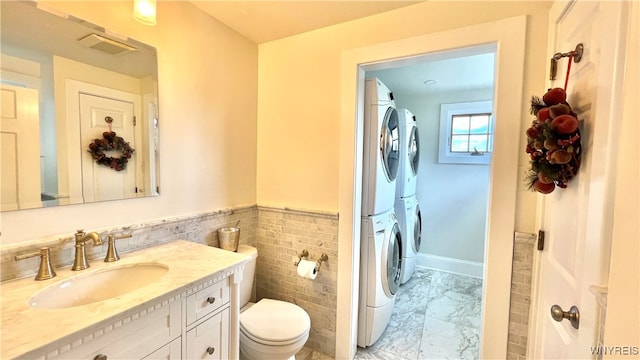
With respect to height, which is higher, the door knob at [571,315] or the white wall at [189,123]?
the white wall at [189,123]

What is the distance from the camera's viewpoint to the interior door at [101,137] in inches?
47.6

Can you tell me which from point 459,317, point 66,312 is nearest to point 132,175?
point 66,312

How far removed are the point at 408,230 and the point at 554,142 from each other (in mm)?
2111

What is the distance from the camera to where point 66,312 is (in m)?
0.82

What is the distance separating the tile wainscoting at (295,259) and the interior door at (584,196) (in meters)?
1.14

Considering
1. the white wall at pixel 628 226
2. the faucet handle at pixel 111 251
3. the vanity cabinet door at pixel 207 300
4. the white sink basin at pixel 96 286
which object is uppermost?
the white wall at pixel 628 226

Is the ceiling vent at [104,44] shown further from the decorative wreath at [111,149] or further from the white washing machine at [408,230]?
the white washing machine at [408,230]

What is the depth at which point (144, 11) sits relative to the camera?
1.23m

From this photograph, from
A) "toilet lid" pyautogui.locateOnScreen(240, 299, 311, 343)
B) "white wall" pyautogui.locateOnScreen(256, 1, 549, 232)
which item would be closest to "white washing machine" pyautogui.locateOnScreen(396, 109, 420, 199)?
"white wall" pyautogui.locateOnScreen(256, 1, 549, 232)

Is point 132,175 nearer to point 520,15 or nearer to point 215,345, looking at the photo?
point 215,345

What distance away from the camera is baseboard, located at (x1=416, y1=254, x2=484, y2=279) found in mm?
3246

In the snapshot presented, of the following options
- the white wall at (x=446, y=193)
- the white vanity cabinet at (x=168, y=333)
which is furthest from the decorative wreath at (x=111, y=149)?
the white wall at (x=446, y=193)

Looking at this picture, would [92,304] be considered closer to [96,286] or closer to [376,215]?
A: [96,286]

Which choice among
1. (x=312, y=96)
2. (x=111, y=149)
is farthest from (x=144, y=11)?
(x=312, y=96)
